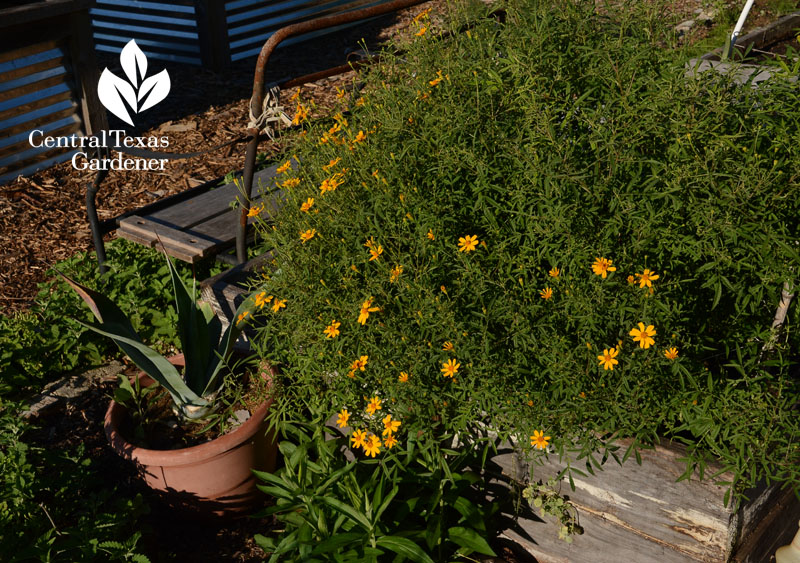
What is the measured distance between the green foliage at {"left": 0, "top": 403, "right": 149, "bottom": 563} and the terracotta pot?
14 cm

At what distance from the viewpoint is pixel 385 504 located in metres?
2.42

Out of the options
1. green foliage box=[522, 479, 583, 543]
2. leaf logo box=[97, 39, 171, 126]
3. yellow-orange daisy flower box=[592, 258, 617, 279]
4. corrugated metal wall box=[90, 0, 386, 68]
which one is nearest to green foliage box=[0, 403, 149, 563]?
green foliage box=[522, 479, 583, 543]

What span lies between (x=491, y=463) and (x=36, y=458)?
1947 mm

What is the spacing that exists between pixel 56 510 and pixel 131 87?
5.59 m

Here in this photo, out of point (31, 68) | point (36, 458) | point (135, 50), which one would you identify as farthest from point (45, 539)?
point (135, 50)

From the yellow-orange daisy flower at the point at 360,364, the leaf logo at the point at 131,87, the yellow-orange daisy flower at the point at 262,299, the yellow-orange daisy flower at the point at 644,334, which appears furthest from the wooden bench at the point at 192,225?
the leaf logo at the point at 131,87

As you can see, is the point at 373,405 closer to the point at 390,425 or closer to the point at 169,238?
the point at 390,425

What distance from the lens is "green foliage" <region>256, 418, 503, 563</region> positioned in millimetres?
2441

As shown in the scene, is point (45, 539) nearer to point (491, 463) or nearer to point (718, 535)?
point (491, 463)

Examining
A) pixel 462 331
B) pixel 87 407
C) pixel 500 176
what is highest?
pixel 500 176

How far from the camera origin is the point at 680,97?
6.76 ft

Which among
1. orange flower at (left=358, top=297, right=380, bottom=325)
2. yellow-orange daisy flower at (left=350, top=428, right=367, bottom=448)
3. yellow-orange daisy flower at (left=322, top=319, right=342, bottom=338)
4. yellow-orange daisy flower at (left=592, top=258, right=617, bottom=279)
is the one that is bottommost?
yellow-orange daisy flower at (left=350, top=428, right=367, bottom=448)

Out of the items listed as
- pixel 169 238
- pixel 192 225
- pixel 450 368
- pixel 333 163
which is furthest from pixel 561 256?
pixel 192 225

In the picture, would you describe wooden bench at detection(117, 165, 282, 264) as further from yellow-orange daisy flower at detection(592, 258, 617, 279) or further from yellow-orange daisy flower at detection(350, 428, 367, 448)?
yellow-orange daisy flower at detection(592, 258, 617, 279)
